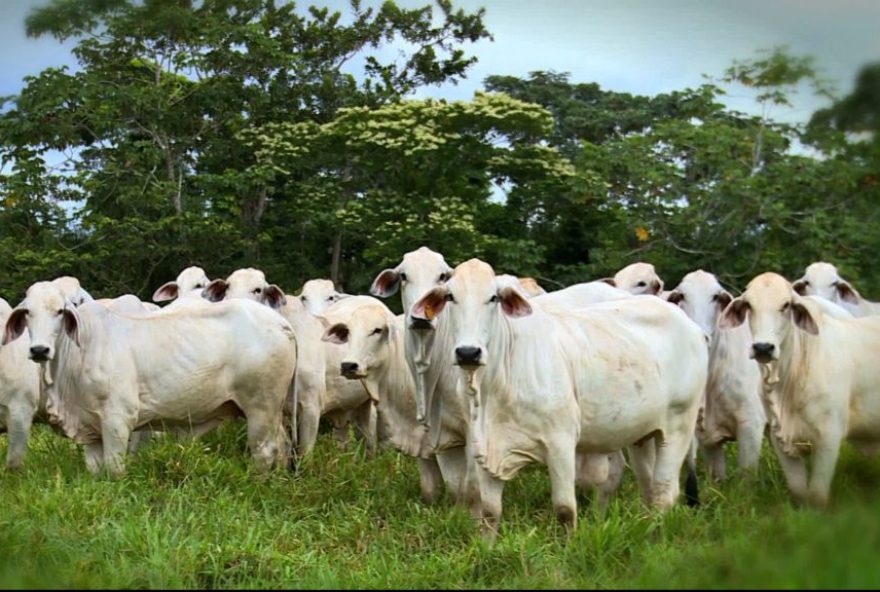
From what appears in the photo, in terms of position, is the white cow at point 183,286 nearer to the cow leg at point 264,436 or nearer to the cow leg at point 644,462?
the cow leg at point 264,436

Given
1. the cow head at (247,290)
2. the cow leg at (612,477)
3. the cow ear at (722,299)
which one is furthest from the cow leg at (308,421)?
the cow ear at (722,299)

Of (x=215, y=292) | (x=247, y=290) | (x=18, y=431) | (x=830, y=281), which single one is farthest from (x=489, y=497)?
(x=215, y=292)

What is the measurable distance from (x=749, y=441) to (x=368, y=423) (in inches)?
133

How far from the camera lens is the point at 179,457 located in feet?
21.1

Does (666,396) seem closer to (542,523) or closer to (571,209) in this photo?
(542,523)

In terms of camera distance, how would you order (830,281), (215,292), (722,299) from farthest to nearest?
(215,292)
(722,299)
(830,281)

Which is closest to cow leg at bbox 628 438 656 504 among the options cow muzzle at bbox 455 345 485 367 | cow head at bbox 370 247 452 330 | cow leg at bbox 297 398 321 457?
cow head at bbox 370 247 452 330

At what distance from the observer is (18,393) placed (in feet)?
24.0

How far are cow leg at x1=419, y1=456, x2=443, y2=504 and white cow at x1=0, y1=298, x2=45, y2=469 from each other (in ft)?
9.71

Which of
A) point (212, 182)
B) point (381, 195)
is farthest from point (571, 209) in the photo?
point (212, 182)

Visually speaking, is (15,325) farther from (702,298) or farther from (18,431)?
(702,298)

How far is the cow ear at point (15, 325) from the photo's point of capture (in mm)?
6785

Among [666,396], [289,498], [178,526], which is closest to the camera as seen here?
[178,526]

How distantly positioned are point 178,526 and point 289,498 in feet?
4.03
